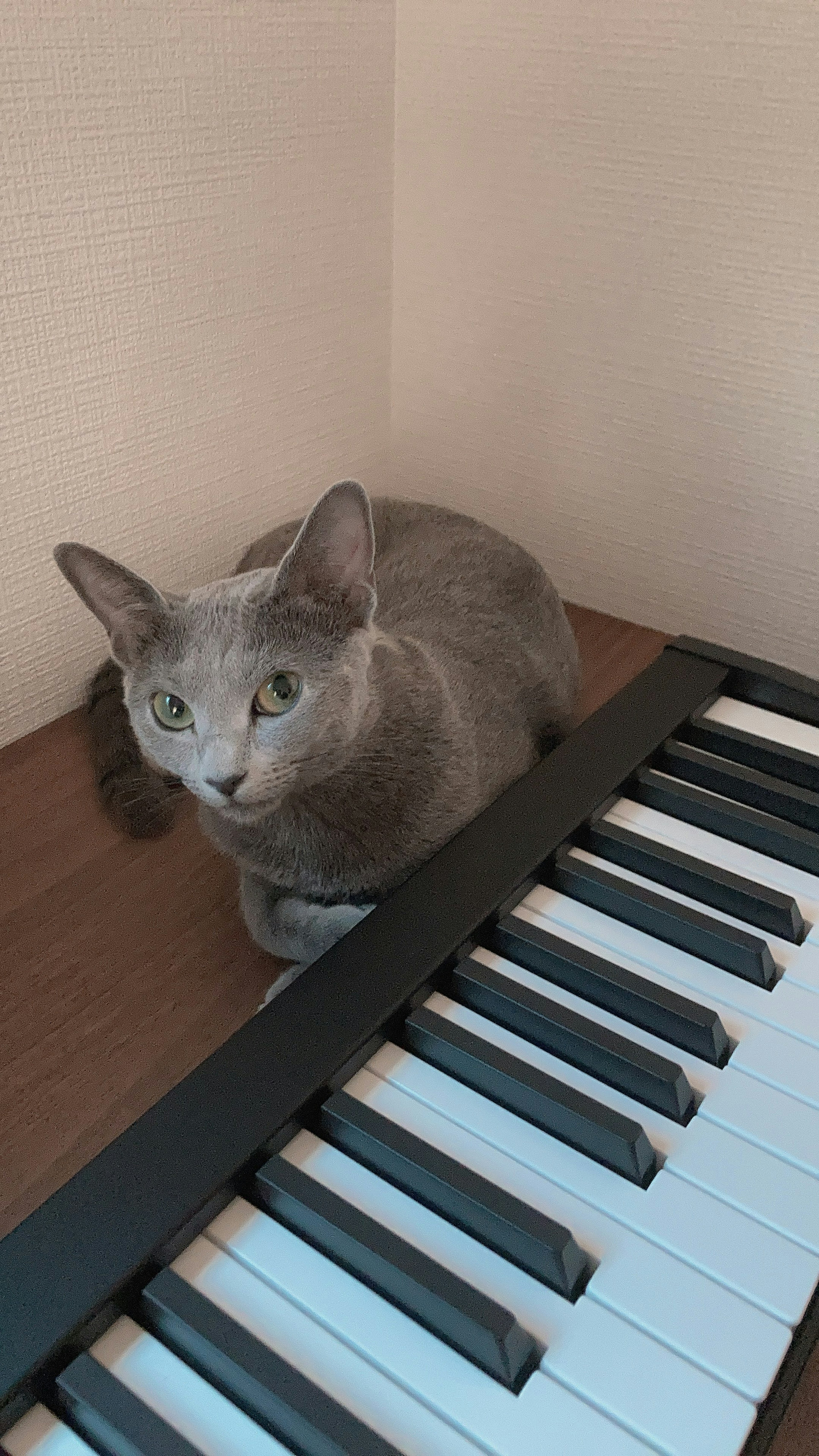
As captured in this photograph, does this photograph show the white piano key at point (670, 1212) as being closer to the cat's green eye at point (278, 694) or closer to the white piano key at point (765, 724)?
the cat's green eye at point (278, 694)

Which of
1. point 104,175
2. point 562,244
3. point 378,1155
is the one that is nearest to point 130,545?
point 104,175

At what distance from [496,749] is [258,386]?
0.54 metres

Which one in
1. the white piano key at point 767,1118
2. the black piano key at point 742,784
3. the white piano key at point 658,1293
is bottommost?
the white piano key at point 658,1293

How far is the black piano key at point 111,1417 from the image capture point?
1.54 feet

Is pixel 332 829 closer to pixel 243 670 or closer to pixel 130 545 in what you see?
pixel 243 670

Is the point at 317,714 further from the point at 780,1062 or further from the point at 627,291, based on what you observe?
the point at 627,291

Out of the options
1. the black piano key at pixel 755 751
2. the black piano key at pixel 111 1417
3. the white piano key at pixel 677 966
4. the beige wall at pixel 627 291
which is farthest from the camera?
the beige wall at pixel 627 291

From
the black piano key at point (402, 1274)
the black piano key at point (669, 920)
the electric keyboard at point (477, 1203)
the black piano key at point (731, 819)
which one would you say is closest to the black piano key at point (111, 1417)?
the electric keyboard at point (477, 1203)

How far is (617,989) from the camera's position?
2.28ft

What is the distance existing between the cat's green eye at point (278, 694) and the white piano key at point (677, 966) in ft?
0.76

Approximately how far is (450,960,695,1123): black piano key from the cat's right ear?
1.15ft

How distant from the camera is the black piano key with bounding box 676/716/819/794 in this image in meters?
0.91

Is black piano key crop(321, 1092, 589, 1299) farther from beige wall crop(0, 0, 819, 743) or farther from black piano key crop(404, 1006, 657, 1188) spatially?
beige wall crop(0, 0, 819, 743)

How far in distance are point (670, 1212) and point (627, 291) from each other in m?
0.99
